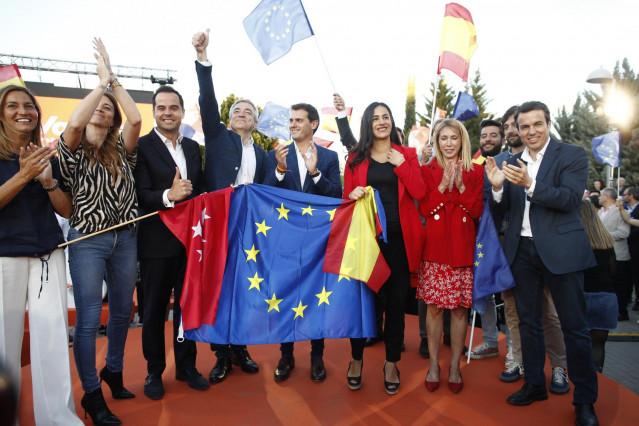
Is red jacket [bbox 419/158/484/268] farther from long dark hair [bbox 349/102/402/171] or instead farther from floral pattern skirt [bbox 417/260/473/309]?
long dark hair [bbox 349/102/402/171]

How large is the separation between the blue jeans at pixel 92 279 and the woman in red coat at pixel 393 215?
6.15ft

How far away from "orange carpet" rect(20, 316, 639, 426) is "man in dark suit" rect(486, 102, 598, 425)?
248 millimetres

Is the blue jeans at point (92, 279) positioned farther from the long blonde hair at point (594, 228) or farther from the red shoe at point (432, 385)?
the long blonde hair at point (594, 228)

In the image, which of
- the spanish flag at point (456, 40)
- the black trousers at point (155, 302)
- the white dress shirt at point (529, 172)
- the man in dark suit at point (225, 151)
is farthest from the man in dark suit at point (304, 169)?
the spanish flag at point (456, 40)

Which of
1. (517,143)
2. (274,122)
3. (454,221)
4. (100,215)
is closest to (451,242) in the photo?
(454,221)

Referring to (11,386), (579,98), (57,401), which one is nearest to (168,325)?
(57,401)

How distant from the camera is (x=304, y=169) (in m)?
4.26

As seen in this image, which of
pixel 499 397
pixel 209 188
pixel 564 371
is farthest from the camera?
pixel 209 188

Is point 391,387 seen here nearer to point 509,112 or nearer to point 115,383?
point 115,383

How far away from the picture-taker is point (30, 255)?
2812mm

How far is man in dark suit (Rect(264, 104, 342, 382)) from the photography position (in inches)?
160

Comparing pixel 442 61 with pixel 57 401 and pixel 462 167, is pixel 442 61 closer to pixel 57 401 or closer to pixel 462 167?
pixel 462 167

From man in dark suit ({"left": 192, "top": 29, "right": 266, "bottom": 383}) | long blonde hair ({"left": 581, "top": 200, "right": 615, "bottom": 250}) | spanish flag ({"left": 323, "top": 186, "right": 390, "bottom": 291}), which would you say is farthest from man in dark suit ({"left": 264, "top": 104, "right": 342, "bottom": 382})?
long blonde hair ({"left": 581, "top": 200, "right": 615, "bottom": 250})

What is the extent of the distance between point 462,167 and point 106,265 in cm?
297
